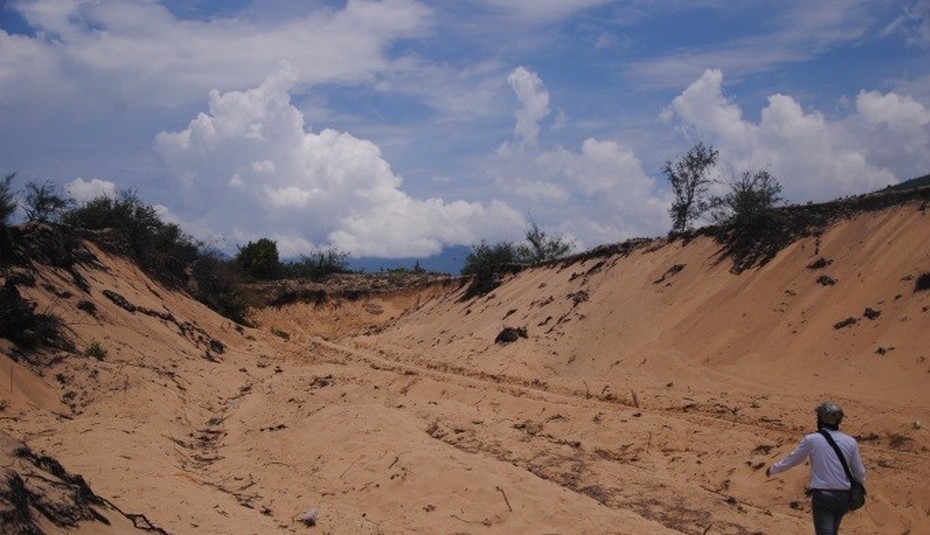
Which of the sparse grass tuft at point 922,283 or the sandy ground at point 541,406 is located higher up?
the sparse grass tuft at point 922,283

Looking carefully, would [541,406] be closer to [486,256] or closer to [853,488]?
[853,488]

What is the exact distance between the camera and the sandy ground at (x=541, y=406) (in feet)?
25.6

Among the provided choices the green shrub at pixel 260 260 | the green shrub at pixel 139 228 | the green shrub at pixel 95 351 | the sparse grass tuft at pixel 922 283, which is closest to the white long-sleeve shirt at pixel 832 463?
the sparse grass tuft at pixel 922 283

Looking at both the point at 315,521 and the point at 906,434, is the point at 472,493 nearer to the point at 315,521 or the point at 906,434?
the point at 315,521

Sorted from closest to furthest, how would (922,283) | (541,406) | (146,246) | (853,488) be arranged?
(853,488) < (541,406) < (922,283) < (146,246)

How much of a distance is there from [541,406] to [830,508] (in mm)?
7090

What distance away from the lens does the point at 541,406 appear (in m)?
13.0

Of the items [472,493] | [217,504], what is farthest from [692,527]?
[217,504]

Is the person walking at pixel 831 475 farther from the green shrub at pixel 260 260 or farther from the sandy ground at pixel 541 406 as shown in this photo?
the green shrub at pixel 260 260

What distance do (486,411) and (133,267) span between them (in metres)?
14.6

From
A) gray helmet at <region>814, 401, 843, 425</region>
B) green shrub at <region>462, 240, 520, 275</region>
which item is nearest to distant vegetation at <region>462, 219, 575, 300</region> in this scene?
green shrub at <region>462, 240, 520, 275</region>

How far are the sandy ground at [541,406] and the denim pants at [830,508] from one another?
1.42m

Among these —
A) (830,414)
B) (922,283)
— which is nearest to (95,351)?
(830,414)

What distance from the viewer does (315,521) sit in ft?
24.4
